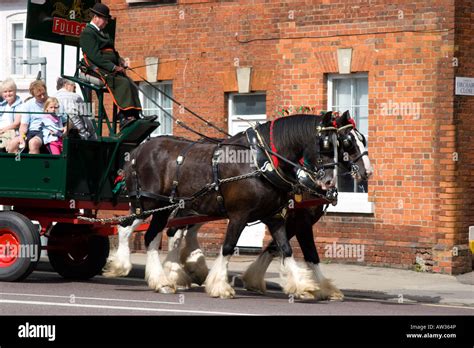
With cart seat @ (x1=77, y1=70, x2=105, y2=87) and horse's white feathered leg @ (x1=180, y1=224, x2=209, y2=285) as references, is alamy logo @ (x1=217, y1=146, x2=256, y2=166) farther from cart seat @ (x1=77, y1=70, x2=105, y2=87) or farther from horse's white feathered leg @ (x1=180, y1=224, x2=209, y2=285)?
horse's white feathered leg @ (x1=180, y1=224, x2=209, y2=285)

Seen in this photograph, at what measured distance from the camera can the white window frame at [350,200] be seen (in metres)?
19.7

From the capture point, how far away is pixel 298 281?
13.8 meters

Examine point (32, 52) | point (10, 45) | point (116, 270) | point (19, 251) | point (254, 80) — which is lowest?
point (116, 270)

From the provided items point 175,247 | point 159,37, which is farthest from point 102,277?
point 159,37

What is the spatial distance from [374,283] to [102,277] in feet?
13.2

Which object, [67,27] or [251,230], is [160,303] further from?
[251,230]

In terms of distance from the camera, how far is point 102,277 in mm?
17000

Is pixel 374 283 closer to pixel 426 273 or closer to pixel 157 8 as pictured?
pixel 426 273

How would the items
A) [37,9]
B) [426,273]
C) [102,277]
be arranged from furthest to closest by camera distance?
[426,273]
[102,277]
[37,9]

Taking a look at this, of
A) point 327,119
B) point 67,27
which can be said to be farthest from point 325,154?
point 67,27

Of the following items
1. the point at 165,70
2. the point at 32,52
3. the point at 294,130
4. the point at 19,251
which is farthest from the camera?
the point at 32,52

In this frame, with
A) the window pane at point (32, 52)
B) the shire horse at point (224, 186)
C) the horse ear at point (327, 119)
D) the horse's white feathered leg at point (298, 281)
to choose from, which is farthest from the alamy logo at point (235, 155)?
the window pane at point (32, 52)

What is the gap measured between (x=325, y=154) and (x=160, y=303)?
260 centimetres

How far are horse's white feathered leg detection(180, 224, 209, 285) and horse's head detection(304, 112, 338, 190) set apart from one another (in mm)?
3026
